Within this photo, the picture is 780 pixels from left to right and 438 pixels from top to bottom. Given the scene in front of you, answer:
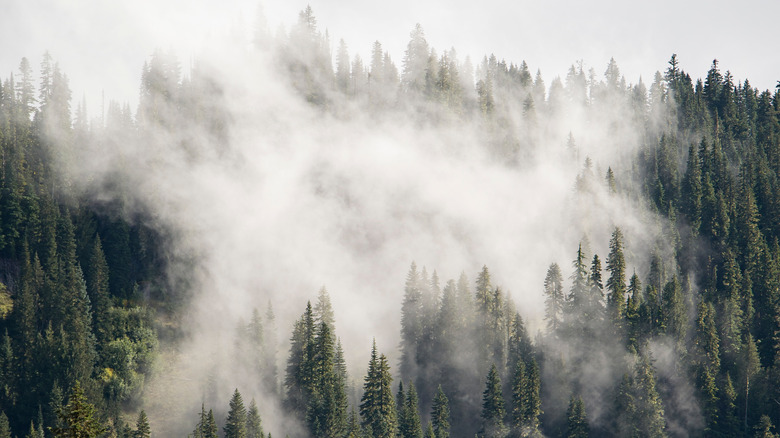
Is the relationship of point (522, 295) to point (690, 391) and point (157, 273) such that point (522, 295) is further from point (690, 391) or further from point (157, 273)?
point (157, 273)

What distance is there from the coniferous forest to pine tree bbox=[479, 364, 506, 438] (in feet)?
1.08

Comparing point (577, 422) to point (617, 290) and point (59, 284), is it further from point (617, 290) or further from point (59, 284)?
point (59, 284)

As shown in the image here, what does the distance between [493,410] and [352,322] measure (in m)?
33.5

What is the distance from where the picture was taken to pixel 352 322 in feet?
501

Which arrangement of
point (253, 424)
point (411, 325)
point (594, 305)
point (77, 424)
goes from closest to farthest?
point (77, 424)
point (253, 424)
point (594, 305)
point (411, 325)

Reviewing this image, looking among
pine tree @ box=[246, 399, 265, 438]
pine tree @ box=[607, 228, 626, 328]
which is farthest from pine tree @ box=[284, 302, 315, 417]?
pine tree @ box=[607, 228, 626, 328]

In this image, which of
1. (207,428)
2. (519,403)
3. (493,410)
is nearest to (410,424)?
(493,410)

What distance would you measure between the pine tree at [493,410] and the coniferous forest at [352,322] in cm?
33

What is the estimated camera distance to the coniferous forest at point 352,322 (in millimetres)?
123500

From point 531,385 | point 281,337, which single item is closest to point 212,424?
point 281,337

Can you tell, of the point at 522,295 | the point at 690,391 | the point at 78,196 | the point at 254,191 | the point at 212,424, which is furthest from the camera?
the point at 254,191

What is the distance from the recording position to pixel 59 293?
128875 millimetres

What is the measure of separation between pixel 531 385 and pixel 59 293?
6921cm

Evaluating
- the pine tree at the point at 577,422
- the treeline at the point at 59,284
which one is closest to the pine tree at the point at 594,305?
the pine tree at the point at 577,422
